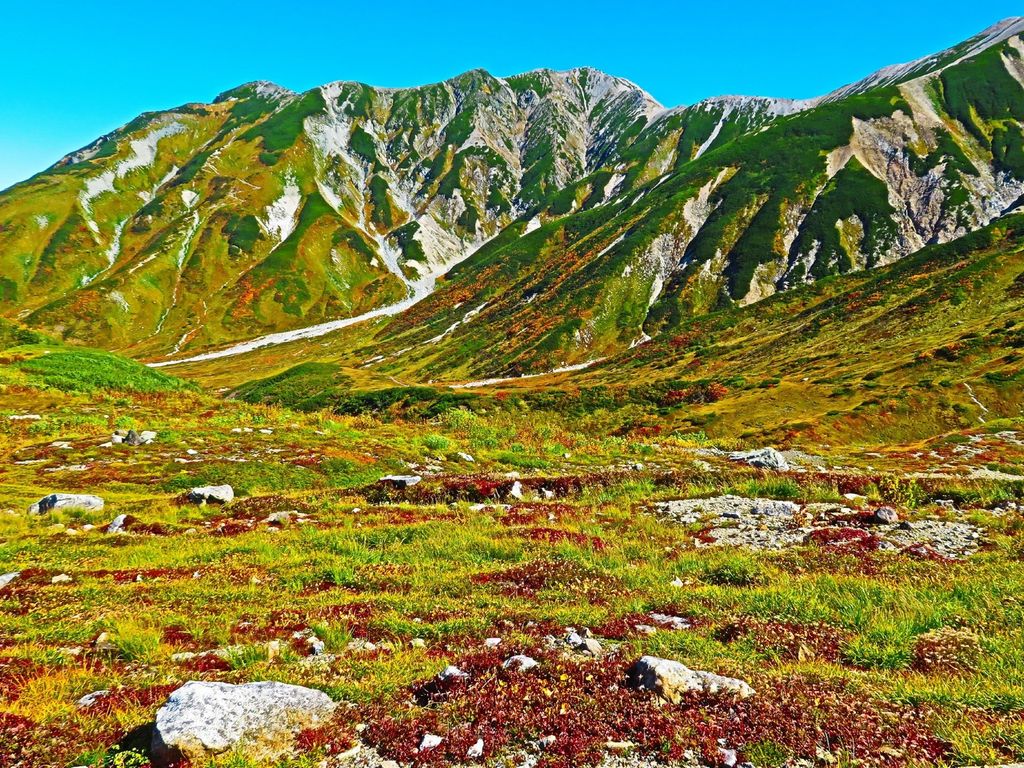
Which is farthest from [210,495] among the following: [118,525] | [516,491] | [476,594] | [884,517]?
[884,517]

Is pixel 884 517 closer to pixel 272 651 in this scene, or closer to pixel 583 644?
pixel 583 644

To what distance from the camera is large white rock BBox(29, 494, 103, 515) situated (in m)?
15.7

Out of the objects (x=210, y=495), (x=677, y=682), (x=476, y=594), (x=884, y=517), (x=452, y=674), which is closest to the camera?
(x=677, y=682)

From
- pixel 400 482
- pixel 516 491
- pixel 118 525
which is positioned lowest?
pixel 118 525

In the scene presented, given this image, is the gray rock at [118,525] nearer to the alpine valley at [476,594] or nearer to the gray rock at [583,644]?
the alpine valley at [476,594]

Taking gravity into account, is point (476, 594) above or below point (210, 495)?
above

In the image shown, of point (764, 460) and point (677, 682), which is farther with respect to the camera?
point (764, 460)

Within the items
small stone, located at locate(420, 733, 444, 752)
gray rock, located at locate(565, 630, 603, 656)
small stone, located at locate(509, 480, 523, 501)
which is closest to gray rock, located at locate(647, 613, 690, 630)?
gray rock, located at locate(565, 630, 603, 656)

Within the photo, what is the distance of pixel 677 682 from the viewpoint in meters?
6.14

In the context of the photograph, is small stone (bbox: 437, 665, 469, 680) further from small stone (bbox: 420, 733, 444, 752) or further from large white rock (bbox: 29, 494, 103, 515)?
large white rock (bbox: 29, 494, 103, 515)

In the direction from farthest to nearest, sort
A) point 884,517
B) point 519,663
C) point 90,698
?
point 884,517, point 519,663, point 90,698

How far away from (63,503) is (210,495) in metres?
3.87

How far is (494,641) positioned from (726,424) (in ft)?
185

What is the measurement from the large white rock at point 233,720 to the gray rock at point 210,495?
14.3 m
